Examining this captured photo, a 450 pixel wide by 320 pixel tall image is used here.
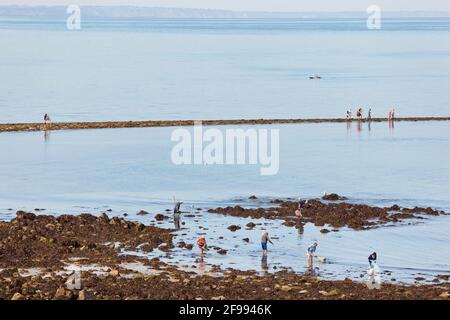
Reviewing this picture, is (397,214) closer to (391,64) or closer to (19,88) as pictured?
(19,88)

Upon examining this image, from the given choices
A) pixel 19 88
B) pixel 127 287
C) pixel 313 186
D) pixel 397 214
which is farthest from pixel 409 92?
pixel 127 287

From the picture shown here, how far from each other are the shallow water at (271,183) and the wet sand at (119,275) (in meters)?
1.85

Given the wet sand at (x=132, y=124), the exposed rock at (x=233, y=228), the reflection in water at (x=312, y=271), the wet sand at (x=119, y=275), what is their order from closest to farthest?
the wet sand at (x=119, y=275)
the reflection in water at (x=312, y=271)
the exposed rock at (x=233, y=228)
the wet sand at (x=132, y=124)

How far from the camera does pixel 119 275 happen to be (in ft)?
122

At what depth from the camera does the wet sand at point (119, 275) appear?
112 feet

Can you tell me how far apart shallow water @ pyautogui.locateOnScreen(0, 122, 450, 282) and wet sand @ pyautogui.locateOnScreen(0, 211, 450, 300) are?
1.85 metres

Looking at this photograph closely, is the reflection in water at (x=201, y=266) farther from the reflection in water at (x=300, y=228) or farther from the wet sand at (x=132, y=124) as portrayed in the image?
the wet sand at (x=132, y=124)

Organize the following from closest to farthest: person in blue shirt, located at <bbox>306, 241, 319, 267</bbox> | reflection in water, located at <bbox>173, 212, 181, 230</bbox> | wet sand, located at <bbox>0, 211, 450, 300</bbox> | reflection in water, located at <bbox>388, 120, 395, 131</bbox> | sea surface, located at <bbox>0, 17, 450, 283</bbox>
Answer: wet sand, located at <bbox>0, 211, 450, 300</bbox>, person in blue shirt, located at <bbox>306, 241, 319, 267</bbox>, sea surface, located at <bbox>0, 17, 450, 283</bbox>, reflection in water, located at <bbox>173, 212, 181, 230</bbox>, reflection in water, located at <bbox>388, 120, 395, 131</bbox>

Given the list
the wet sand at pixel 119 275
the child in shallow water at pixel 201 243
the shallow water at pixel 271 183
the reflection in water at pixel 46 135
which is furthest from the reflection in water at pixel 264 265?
the reflection in water at pixel 46 135

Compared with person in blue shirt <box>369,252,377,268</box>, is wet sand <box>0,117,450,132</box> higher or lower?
higher

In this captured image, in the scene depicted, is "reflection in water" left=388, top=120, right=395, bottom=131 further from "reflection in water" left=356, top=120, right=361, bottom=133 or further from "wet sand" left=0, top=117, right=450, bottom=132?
"reflection in water" left=356, top=120, right=361, bottom=133

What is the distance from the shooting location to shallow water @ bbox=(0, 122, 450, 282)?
4316cm

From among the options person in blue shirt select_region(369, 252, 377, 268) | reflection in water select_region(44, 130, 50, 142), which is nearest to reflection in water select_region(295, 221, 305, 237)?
person in blue shirt select_region(369, 252, 377, 268)

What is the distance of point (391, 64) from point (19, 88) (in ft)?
288
